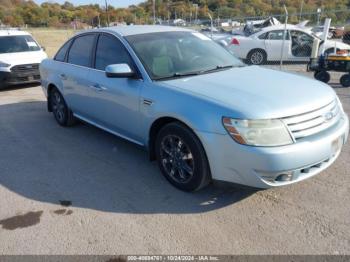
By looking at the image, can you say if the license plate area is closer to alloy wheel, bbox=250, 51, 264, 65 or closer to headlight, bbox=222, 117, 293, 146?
headlight, bbox=222, 117, 293, 146

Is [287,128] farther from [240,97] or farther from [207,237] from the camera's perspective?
[207,237]

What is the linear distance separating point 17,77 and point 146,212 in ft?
25.6

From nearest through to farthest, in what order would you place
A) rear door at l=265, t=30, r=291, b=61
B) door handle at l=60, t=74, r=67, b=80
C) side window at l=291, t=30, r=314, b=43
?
door handle at l=60, t=74, r=67, b=80, side window at l=291, t=30, r=314, b=43, rear door at l=265, t=30, r=291, b=61

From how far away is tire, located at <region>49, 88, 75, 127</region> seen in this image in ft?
19.5

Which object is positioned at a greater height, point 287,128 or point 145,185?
point 287,128

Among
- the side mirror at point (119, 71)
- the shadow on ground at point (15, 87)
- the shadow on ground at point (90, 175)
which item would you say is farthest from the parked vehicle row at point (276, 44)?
the side mirror at point (119, 71)

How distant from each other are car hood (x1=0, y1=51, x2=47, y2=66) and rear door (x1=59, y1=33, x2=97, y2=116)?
4.81 metres

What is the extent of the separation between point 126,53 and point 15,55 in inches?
278

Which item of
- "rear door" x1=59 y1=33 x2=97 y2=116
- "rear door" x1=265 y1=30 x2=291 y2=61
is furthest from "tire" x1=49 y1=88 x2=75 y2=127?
"rear door" x1=265 y1=30 x2=291 y2=61

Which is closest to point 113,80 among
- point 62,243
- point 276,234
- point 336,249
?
point 62,243

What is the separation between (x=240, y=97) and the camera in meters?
3.27

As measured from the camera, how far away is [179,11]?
42.7 metres

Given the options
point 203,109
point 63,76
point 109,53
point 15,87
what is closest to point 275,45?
point 15,87

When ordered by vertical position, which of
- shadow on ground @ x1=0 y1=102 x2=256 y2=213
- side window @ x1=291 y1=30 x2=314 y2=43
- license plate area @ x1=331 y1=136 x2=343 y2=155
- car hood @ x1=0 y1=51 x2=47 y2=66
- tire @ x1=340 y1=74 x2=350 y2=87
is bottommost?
shadow on ground @ x1=0 y1=102 x2=256 y2=213
